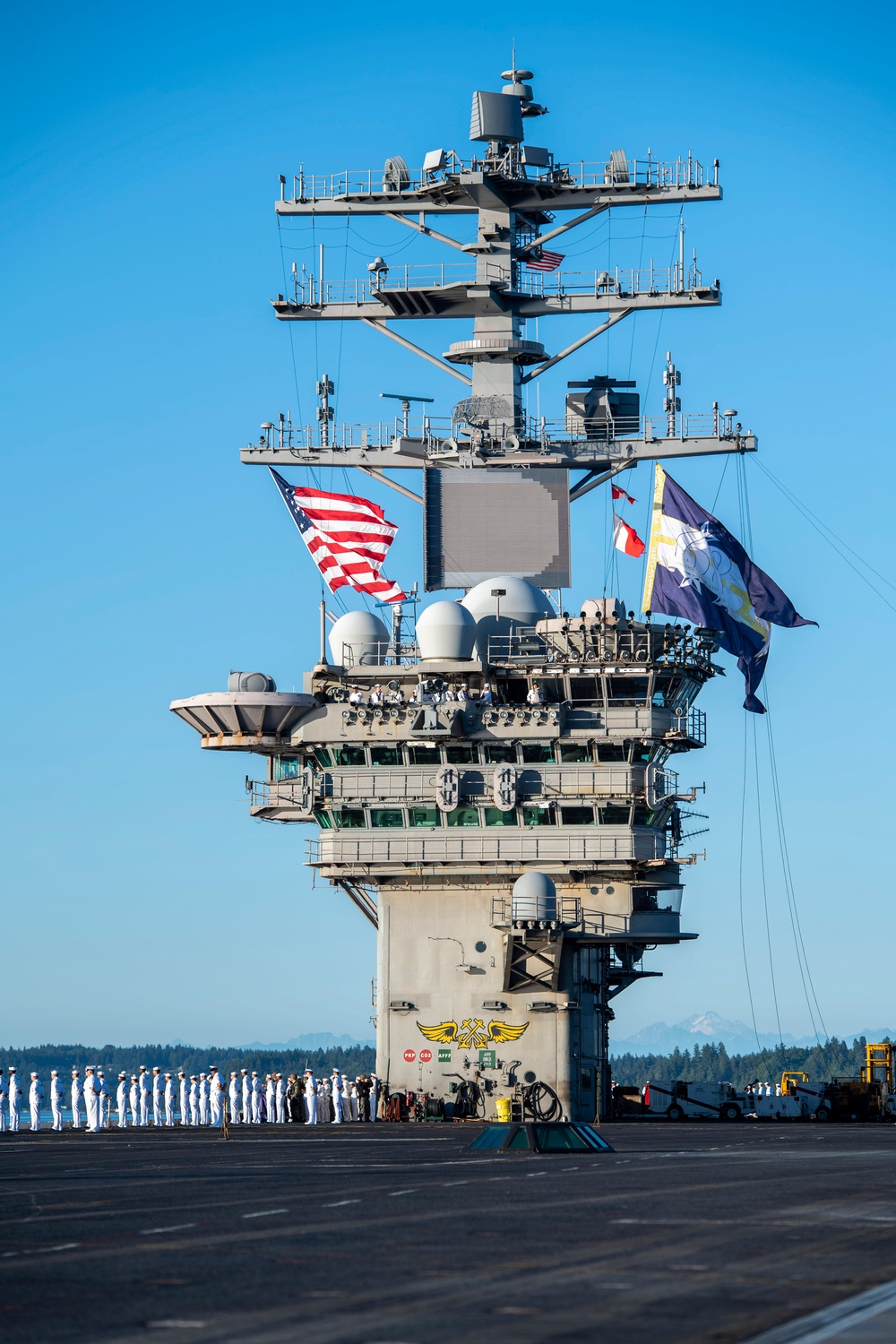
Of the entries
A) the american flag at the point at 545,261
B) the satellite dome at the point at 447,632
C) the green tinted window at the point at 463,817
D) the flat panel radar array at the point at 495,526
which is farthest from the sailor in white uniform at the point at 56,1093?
the american flag at the point at 545,261

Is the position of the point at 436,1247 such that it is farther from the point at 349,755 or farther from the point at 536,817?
the point at 349,755

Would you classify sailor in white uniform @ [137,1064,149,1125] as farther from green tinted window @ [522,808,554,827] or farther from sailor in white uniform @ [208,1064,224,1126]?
green tinted window @ [522,808,554,827]

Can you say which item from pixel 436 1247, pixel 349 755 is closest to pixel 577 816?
pixel 349 755

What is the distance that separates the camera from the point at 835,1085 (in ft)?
240

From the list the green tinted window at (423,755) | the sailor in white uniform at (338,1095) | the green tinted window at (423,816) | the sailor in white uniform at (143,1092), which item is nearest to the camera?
the green tinted window at (423,816)

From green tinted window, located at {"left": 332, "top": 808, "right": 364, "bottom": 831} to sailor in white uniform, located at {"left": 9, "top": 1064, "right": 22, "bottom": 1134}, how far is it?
1325cm

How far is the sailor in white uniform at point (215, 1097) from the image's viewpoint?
67150 millimetres

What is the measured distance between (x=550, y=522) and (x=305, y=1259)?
47.1m

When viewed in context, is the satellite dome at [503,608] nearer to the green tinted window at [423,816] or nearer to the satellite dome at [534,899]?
the green tinted window at [423,816]

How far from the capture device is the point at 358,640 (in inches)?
2525

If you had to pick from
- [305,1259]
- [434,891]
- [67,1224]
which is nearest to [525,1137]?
[67,1224]

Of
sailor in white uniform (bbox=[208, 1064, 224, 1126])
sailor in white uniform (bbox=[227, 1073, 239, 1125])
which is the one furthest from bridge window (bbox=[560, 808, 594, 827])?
sailor in white uniform (bbox=[227, 1073, 239, 1125])

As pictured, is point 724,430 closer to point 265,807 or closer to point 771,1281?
point 265,807

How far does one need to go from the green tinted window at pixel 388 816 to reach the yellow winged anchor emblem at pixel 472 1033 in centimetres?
652
